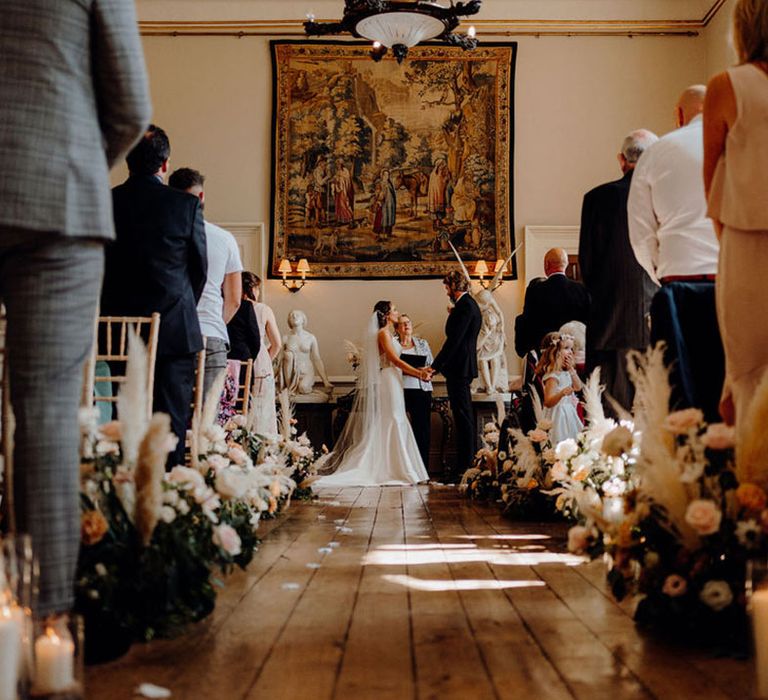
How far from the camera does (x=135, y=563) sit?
2.21 meters

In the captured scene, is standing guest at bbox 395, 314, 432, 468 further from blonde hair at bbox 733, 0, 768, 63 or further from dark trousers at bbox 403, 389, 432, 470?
blonde hair at bbox 733, 0, 768, 63

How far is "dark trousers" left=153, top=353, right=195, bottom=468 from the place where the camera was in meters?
3.59

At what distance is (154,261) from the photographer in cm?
359

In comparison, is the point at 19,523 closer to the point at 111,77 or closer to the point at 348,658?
the point at 348,658

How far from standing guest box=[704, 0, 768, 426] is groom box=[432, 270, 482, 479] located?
5.72 metres

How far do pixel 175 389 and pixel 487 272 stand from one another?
701 centimetres

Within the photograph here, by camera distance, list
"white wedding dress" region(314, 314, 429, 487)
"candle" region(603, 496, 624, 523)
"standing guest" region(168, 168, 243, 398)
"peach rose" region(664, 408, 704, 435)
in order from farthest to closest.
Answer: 1. "white wedding dress" region(314, 314, 429, 487)
2. "standing guest" region(168, 168, 243, 398)
3. "candle" region(603, 496, 624, 523)
4. "peach rose" region(664, 408, 704, 435)

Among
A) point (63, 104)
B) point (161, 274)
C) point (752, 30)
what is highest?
point (752, 30)

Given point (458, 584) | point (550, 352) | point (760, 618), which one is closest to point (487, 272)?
point (550, 352)

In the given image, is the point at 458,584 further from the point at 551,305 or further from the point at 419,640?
the point at 551,305

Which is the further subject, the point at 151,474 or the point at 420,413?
the point at 420,413

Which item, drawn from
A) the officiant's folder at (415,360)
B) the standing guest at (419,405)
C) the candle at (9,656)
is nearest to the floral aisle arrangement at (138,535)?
the candle at (9,656)

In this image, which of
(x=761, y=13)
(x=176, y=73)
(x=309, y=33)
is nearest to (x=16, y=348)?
(x=761, y=13)

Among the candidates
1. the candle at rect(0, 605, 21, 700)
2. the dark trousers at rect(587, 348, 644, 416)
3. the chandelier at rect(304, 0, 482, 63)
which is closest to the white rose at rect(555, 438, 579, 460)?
the dark trousers at rect(587, 348, 644, 416)
